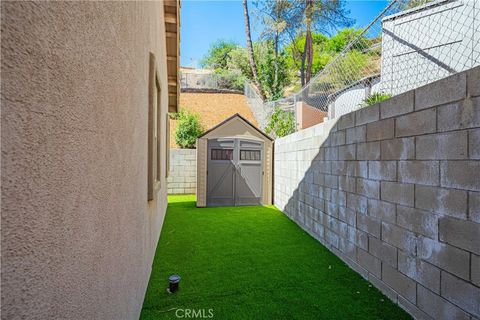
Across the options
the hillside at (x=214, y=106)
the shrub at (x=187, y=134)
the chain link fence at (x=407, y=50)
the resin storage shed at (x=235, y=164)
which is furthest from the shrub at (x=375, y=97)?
the hillside at (x=214, y=106)

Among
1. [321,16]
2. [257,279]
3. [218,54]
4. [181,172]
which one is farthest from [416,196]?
[218,54]

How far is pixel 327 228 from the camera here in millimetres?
4328

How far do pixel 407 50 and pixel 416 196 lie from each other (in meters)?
2.97

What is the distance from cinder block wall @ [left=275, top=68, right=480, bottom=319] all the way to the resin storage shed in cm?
447

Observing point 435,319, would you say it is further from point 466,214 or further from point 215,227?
point 215,227

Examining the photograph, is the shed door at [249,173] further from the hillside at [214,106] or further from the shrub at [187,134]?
the hillside at [214,106]

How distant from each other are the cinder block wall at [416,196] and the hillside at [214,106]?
44.8 ft

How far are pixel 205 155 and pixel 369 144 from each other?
570 centimetres

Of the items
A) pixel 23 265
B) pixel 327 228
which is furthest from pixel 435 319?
pixel 23 265

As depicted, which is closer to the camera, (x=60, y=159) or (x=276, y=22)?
(x=60, y=159)

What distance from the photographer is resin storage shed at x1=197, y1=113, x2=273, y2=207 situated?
8.28 metres

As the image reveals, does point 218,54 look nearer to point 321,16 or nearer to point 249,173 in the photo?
point 321,16

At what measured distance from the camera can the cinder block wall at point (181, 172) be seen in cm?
1030

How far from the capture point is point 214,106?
19406 mm
